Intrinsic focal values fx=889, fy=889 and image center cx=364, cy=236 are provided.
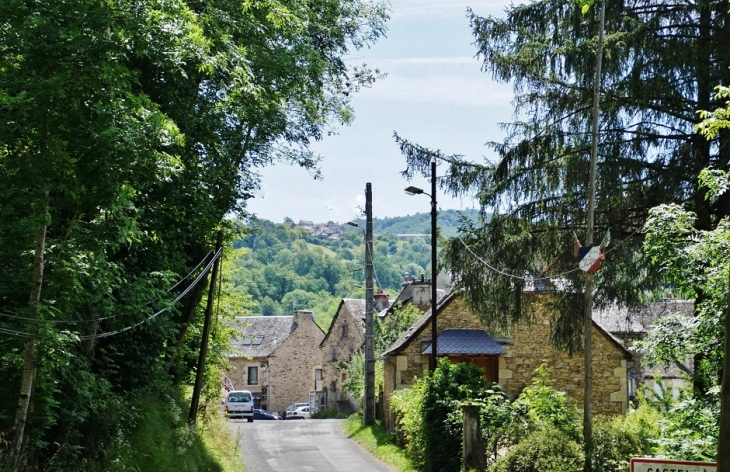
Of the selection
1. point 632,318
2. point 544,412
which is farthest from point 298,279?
point 544,412

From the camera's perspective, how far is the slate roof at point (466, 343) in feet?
92.2

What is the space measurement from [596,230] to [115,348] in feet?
31.2

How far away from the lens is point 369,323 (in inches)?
1152

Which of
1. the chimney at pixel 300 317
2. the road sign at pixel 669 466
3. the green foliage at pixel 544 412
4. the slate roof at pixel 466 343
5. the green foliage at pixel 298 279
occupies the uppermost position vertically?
the green foliage at pixel 298 279

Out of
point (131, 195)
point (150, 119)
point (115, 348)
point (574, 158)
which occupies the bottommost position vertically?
point (115, 348)

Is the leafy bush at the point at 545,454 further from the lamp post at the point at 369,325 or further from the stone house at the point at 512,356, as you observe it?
the lamp post at the point at 369,325

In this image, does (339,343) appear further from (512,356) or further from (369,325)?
(512,356)

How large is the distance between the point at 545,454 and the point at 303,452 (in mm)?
10772

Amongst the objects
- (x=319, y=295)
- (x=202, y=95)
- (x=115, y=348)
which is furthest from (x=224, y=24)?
(x=319, y=295)

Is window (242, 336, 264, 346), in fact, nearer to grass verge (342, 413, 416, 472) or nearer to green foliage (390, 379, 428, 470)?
grass verge (342, 413, 416, 472)

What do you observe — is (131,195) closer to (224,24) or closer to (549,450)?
(224,24)

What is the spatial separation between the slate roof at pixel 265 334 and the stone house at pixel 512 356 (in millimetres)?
40436

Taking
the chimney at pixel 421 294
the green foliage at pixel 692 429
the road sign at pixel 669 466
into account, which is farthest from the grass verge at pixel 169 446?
the chimney at pixel 421 294

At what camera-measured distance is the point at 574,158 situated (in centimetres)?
1789
